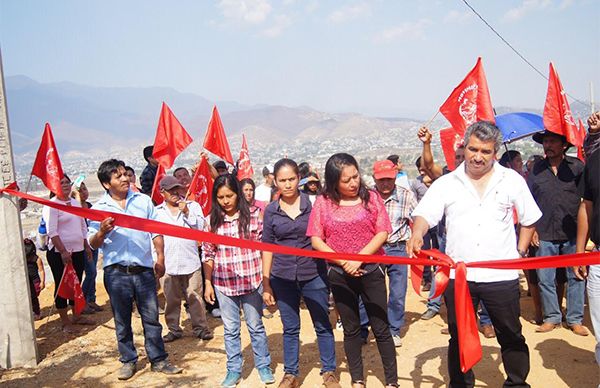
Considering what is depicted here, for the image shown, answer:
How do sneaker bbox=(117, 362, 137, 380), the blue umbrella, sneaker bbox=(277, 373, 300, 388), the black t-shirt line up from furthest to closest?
the blue umbrella < sneaker bbox=(117, 362, 137, 380) < sneaker bbox=(277, 373, 300, 388) < the black t-shirt

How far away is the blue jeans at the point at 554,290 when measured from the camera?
5344 mm

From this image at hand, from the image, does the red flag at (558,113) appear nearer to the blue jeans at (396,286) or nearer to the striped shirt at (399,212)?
the striped shirt at (399,212)

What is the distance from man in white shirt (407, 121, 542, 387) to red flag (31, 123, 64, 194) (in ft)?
14.2

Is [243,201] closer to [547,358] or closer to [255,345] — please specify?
[255,345]

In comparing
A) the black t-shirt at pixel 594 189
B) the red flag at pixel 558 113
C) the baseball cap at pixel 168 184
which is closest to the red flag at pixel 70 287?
the baseball cap at pixel 168 184

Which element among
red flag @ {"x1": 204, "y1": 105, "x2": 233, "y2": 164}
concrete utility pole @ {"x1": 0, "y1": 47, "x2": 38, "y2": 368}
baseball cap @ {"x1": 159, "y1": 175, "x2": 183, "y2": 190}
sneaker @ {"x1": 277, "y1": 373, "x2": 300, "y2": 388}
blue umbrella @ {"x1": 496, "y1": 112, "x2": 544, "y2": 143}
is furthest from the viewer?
red flag @ {"x1": 204, "y1": 105, "x2": 233, "y2": 164}

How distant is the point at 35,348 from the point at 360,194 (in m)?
3.94

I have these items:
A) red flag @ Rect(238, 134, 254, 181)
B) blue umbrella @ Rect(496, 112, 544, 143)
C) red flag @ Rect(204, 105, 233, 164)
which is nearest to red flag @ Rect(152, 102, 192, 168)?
red flag @ Rect(204, 105, 233, 164)

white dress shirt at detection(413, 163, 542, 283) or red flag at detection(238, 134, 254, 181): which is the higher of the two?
red flag at detection(238, 134, 254, 181)

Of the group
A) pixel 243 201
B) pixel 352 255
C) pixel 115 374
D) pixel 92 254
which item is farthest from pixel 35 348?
pixel 352 255

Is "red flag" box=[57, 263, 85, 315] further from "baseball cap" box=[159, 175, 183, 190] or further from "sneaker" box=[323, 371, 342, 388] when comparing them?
"sneaker" box=[323, 371, 342, 388]

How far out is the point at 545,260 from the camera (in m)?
3.26

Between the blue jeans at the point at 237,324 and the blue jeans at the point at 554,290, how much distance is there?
324 cm

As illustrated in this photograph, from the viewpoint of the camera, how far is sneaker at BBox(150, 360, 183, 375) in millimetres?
4949
